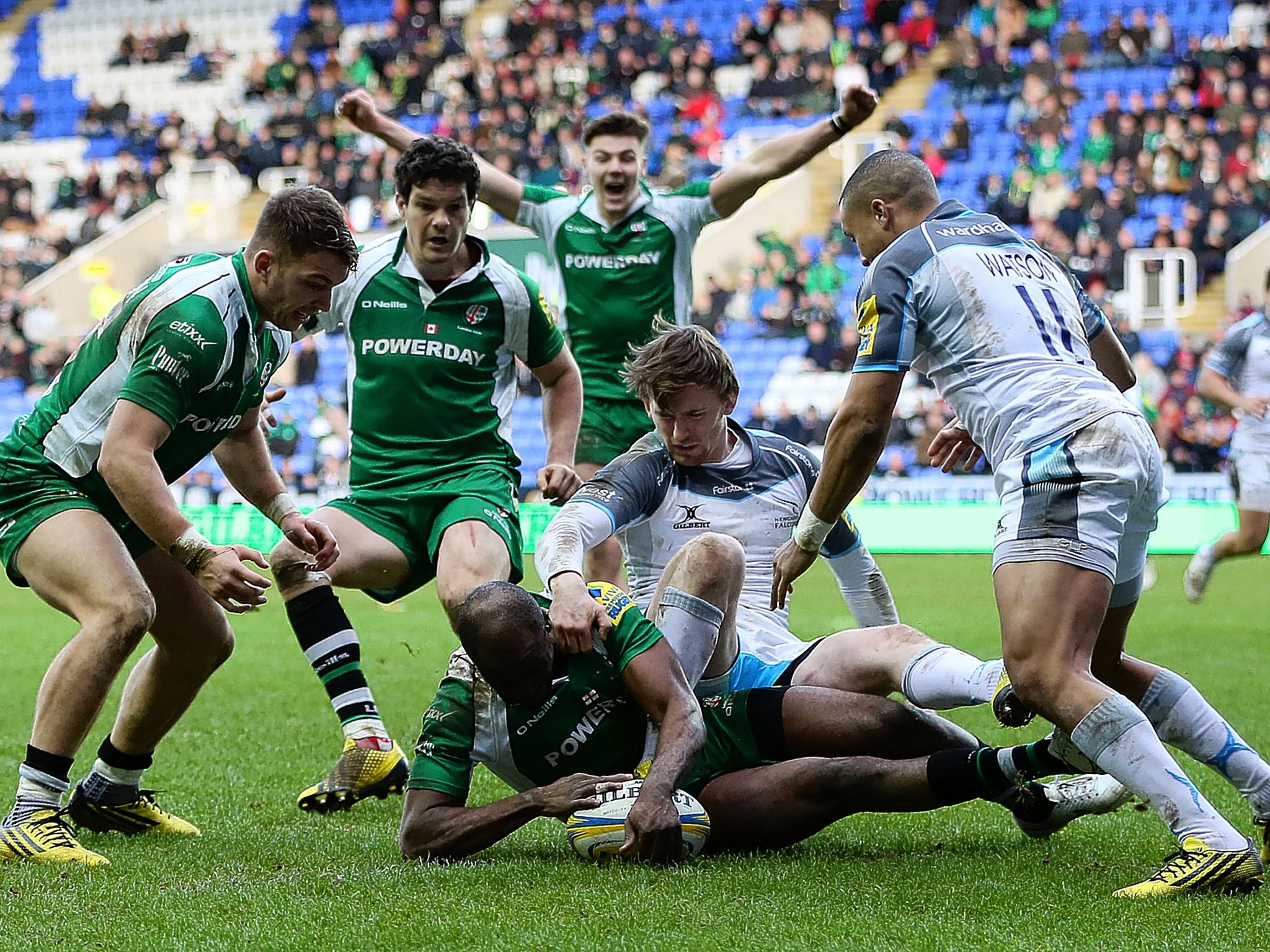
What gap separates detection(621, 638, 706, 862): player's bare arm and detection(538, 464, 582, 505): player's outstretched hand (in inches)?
57.2

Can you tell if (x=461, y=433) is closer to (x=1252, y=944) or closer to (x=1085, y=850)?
(x=1085, y=850)

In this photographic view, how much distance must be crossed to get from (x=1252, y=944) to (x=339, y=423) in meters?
7.41

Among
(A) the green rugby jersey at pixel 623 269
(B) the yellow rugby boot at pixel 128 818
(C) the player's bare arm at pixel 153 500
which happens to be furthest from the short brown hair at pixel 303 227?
(A) the green rugby jersey at pixel 623 269

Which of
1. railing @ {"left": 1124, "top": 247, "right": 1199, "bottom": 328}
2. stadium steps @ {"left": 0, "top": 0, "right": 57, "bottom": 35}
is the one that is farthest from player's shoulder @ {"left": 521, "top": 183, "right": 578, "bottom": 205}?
stadium steps @ {"left": 0, "top": 0, "right": 57, "bottom": 35}

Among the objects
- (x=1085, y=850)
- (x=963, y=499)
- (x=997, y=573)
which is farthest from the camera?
(x=963, y=499)

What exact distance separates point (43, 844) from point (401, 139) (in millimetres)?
3887

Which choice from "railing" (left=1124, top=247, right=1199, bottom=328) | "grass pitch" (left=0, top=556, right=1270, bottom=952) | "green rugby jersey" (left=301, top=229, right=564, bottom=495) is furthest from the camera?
"railing" (left=1124, top=247, right=1199, bottom=328)

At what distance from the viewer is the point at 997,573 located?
13.9 feet

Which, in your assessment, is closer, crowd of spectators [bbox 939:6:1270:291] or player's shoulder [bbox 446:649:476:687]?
player's shoulder [bbox 446:649:476:687]

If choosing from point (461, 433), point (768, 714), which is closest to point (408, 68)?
point (461, 433)

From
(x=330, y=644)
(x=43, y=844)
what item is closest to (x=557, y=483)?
(x=330, y=644)

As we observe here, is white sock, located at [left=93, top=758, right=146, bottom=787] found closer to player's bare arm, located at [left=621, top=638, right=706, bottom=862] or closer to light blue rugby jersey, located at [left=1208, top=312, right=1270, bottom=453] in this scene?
player's bare arm, located at [left=621, top=638, right=706, bottom=862]

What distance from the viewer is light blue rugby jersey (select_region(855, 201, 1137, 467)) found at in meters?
4.26

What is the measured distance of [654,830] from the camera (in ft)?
13.6
